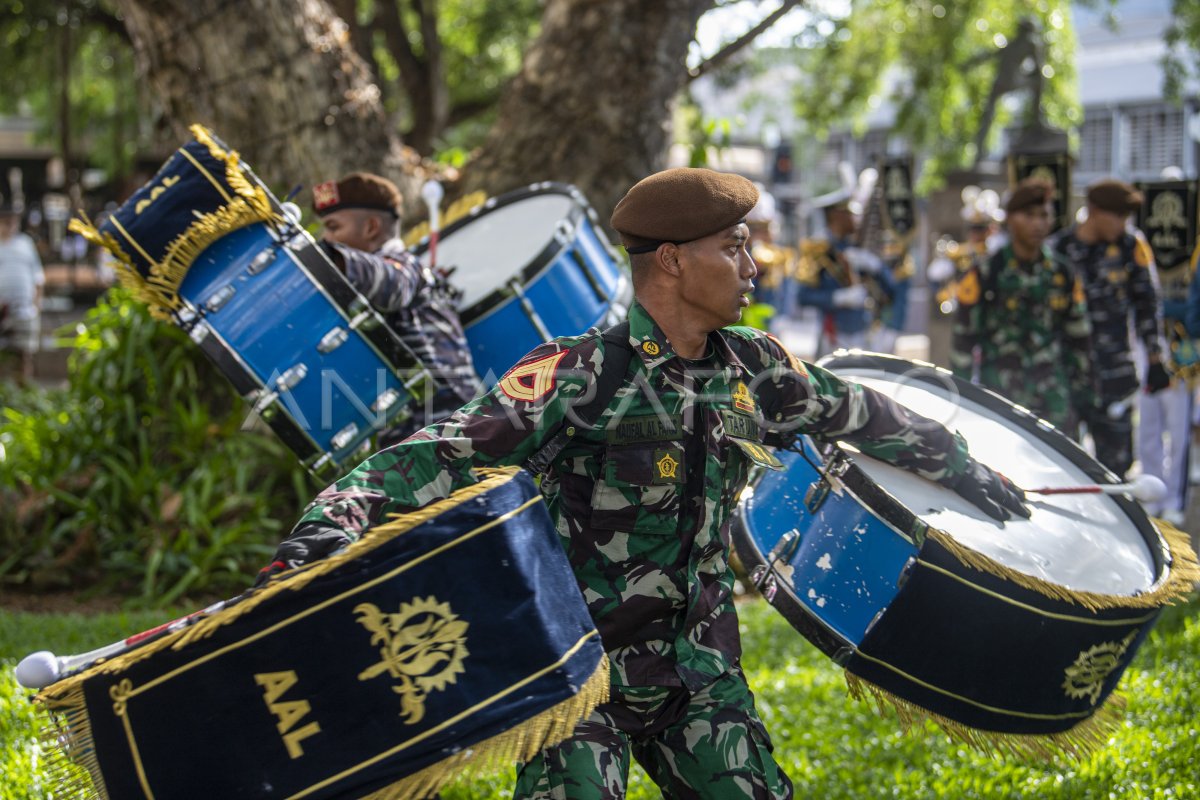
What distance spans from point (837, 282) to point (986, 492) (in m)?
10.2

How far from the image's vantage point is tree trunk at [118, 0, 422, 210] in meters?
6.81

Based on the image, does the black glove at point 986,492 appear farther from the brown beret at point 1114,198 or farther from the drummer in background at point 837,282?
the drummer in background at point 837,282

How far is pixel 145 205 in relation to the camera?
13.3 feet

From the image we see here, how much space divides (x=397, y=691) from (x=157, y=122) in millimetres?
6754

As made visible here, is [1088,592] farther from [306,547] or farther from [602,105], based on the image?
[602,105]

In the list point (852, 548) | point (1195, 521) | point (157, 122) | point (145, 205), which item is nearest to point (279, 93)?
point (157, 122)

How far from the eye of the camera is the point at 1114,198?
7.22 m

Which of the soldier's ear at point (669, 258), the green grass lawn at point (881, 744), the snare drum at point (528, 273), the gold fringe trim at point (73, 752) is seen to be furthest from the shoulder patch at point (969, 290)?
the gold fringe trim at point (73, 752)

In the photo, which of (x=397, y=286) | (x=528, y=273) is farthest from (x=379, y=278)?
(x=528, y=273)

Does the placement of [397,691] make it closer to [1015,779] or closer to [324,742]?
[324,742]

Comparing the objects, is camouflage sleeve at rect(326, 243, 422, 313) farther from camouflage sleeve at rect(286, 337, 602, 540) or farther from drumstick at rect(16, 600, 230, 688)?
drumstick at rect(16, 600, 230, 688)

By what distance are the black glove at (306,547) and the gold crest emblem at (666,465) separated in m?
0.76

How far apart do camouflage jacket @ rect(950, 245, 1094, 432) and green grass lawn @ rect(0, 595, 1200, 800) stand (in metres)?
1.68

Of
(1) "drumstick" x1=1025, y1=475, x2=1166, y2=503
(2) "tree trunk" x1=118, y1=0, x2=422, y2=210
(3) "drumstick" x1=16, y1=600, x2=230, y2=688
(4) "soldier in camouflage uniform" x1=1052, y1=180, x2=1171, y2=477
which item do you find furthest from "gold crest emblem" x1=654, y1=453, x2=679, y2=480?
(4) "soldier in camouflage uniform" x1=1052, y1=180, x2=1171, y2=477
